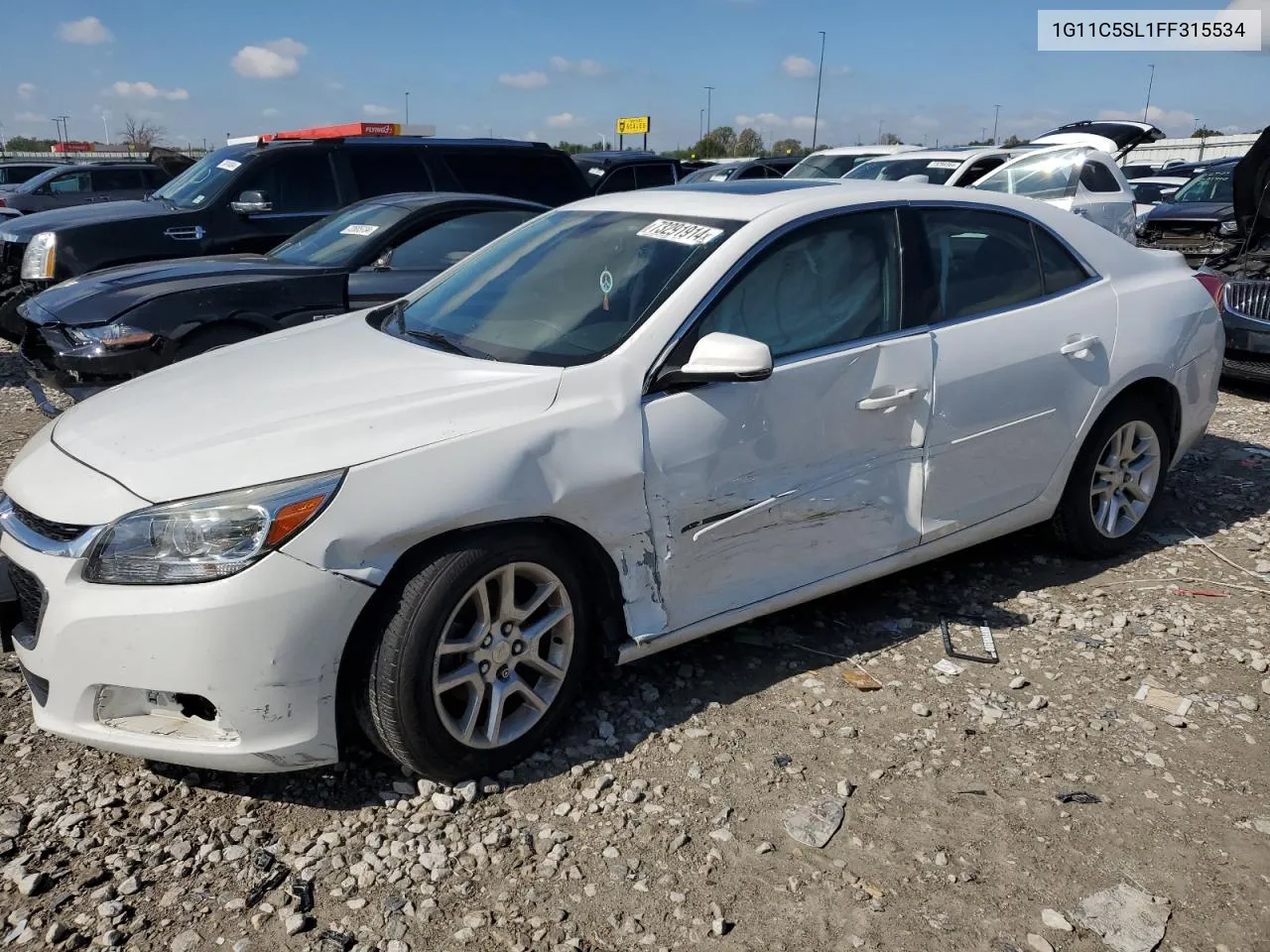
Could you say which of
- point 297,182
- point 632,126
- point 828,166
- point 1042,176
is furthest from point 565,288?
point 632,126

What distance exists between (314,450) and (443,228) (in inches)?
167

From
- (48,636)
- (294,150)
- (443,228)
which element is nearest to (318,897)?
(48,636)

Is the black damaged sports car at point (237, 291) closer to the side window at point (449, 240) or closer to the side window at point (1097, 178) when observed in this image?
the side window at point (449, 240)

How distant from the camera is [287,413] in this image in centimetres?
284

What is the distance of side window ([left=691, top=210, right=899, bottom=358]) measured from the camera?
3.28 m

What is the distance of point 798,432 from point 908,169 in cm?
1099

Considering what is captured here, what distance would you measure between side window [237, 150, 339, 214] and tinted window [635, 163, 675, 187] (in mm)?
6502

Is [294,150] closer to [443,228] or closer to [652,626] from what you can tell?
[443,228]

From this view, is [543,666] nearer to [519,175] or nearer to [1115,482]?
[1115,482]

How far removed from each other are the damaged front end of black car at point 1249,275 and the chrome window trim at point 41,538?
7.73 m

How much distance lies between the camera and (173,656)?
2.46 meters

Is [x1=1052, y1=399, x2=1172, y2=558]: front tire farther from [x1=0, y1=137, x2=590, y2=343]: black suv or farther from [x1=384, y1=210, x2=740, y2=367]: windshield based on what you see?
[x1=0, y1=137, x2=590, y2=343]: black suv

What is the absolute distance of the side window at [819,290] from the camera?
10.8 feet

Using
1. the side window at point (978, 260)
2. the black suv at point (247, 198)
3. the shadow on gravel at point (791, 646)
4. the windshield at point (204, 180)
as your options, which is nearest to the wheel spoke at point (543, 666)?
the shadow on gravel at point (791, 646)
